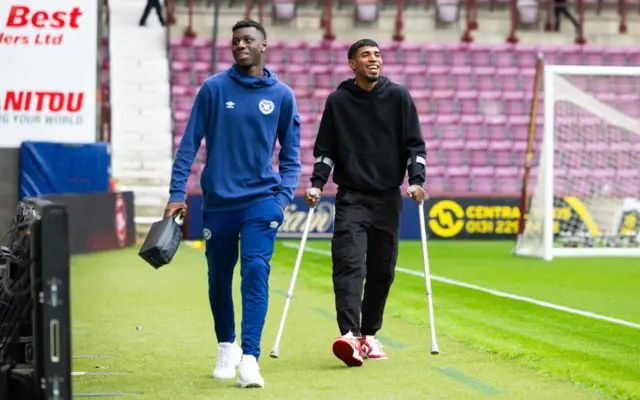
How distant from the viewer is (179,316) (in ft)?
38.7

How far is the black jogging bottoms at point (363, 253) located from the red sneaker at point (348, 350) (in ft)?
0.78

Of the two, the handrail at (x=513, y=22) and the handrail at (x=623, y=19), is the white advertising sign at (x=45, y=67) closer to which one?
the handrail at (x=513, y=22)

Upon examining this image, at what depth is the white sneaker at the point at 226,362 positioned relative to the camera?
25.8ft

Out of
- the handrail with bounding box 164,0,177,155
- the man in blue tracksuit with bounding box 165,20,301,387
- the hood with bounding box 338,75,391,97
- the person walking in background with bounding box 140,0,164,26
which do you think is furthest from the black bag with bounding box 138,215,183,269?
the person walking in background with bounding box 140,0,164,26

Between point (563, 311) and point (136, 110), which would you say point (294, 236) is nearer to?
point (136, 110)

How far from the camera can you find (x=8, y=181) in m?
21.9

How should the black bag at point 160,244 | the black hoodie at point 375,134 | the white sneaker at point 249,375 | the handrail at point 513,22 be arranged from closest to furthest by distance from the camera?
the black bag at point 160,244 → the white sneaker at point 249,375 → the black hoodie at point 375,134 → the handrail at point 513,22

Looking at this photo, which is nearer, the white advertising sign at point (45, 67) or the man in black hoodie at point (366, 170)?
the man in black hoodie at point (366, 170)

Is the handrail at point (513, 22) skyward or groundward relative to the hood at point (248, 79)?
skyward

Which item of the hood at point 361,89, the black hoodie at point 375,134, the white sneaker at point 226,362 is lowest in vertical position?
the white sneaker at point 226,362

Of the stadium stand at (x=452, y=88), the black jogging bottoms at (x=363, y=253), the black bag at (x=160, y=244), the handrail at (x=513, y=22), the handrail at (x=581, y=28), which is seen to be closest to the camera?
the black bag at (x=160, y=244)

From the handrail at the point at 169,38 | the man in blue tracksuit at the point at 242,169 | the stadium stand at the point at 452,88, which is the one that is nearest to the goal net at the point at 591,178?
the stadium stand at the point at 452,88

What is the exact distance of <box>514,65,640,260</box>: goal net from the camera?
22.0 meters

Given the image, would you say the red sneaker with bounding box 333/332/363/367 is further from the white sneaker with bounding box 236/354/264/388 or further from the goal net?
the goal net
